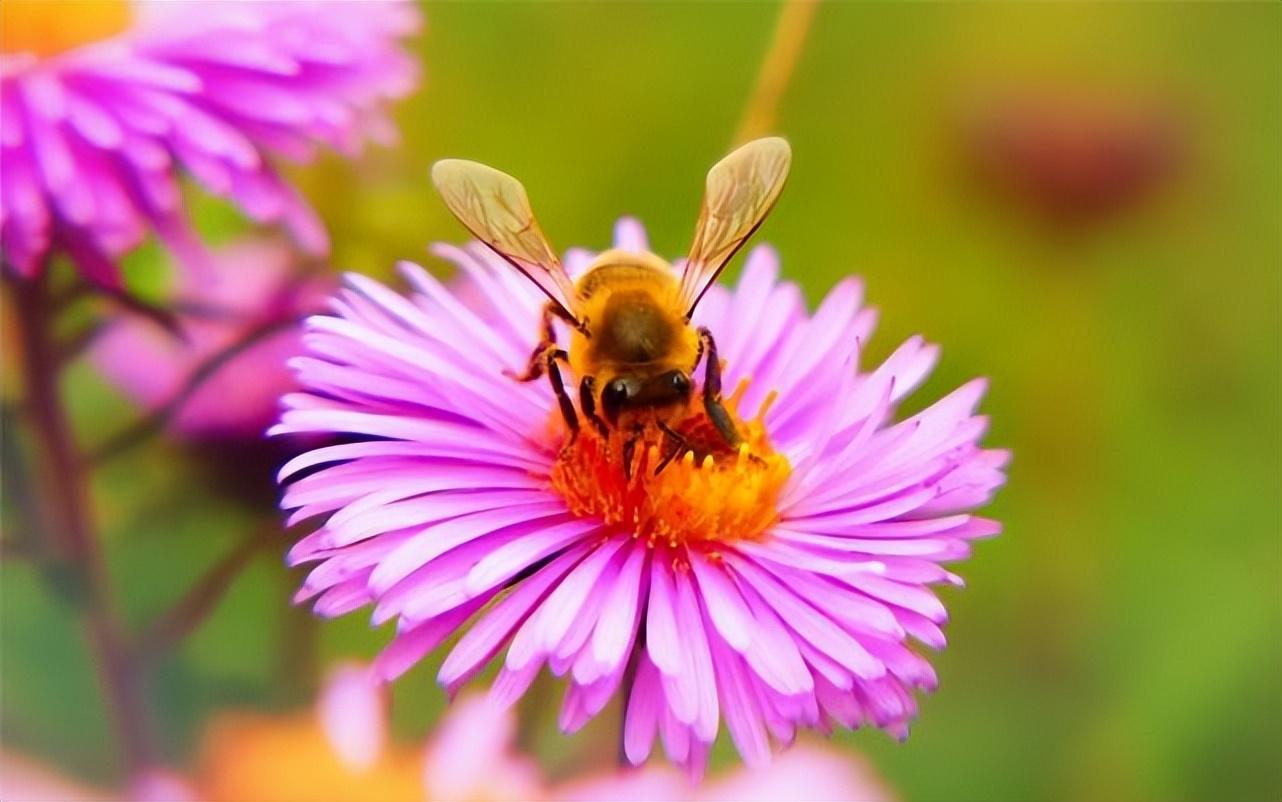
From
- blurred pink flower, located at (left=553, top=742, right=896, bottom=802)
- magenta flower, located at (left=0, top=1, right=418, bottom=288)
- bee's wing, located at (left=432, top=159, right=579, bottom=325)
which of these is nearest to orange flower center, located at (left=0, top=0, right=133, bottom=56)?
magenta flower, located at (left=0, top=1, right=418, bottom=288)

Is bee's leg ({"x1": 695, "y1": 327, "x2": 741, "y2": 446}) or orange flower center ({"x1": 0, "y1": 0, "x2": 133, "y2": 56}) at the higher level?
orange flower center ({"x1": 0, "y1": 0, "x2": 133, "y2": 56})

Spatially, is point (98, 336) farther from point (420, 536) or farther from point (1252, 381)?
point (1252, 381)

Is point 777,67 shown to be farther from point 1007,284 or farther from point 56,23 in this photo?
point 56,23

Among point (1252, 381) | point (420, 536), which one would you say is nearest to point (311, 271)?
point (420, 536)

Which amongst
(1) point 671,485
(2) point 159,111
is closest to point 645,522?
(1) point 671,485

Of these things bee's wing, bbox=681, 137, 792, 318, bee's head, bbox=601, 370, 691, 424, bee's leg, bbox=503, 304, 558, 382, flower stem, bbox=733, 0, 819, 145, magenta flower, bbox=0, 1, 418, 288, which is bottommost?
bee's head, bbox=601, 370, 691, 424

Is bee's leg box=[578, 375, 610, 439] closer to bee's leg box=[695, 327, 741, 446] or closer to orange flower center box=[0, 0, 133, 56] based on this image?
bee's leg box=[695, 327, 741, 446]

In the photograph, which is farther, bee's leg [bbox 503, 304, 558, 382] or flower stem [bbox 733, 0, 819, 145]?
flower stem [bbox 733, 0, 819, 145]
